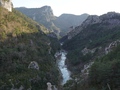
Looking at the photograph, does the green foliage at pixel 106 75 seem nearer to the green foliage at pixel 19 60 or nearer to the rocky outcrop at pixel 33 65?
the green foliage at pixel 19 60

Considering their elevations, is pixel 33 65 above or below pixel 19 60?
below

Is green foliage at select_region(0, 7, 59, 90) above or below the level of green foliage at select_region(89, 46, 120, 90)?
above

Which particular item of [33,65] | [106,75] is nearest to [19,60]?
[33,65]

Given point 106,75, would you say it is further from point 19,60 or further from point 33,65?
point 19,60

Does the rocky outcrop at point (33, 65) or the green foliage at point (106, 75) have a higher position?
the rocky outcrop at point (33, 65)

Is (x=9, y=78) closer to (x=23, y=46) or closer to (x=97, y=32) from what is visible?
(x=23, y=46)

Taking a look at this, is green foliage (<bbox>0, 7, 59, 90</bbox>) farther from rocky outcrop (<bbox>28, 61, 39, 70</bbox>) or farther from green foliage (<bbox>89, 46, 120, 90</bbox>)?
green foliage (<bbox>89, 46, 120, 90</bbox>)

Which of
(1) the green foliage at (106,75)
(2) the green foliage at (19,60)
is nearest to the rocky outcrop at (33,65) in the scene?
(2) the green foliage at (19,60)

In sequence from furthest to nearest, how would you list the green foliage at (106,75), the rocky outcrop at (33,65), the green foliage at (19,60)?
1. the rocky outcrop at (33,65)
2. the green foliage at (19,60)
3. the green foliage at (106,75)

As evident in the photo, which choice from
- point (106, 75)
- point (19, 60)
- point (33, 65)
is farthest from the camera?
point (19, 60)

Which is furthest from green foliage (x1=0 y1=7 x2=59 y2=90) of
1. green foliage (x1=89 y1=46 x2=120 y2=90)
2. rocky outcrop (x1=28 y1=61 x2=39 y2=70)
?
green foliage (x1=89 y1=46 x2=120 y2=90)

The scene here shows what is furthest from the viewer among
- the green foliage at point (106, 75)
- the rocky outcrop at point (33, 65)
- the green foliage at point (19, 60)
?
the rocky outcrop at point (33, 65)

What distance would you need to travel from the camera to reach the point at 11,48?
322ft

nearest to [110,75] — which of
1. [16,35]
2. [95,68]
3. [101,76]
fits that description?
[101,76]
